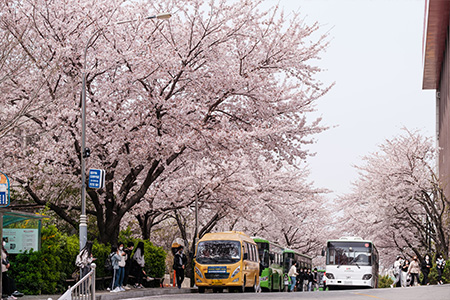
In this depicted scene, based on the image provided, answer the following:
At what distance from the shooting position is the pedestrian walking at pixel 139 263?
23344 mm

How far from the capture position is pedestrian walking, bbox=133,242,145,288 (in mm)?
23344

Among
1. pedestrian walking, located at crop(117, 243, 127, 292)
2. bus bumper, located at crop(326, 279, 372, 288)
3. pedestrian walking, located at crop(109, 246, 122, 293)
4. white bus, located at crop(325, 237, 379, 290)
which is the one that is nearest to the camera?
pedestrian walking, located at crop(109, 246, 122, 293)

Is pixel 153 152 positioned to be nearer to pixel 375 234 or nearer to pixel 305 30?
pixel 305 30

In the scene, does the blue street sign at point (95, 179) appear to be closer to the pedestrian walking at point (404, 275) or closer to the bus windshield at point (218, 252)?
the bus windshield at point (218, 252)

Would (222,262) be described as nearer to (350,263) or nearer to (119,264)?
(119,264)

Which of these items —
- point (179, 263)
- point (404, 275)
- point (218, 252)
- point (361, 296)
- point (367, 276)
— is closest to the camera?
point (361, 296)

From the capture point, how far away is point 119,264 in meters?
20.8

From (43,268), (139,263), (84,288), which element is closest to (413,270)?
(139,263)

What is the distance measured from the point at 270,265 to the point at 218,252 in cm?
1454

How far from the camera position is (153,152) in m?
22.7

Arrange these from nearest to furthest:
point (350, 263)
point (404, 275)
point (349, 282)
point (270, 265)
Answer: point (404, 275)
point (349, 282)
point (350, 263)
point (270, 265)

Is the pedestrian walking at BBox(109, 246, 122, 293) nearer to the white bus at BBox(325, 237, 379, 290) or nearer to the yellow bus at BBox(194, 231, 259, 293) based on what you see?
the yellow bus at BBox(194, 231, 259, 293)

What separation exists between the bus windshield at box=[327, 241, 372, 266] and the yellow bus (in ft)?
31.4

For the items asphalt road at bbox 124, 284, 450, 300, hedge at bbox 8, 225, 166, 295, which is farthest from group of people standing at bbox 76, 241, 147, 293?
asphalt road at bbox 124, 284, 450, 300
